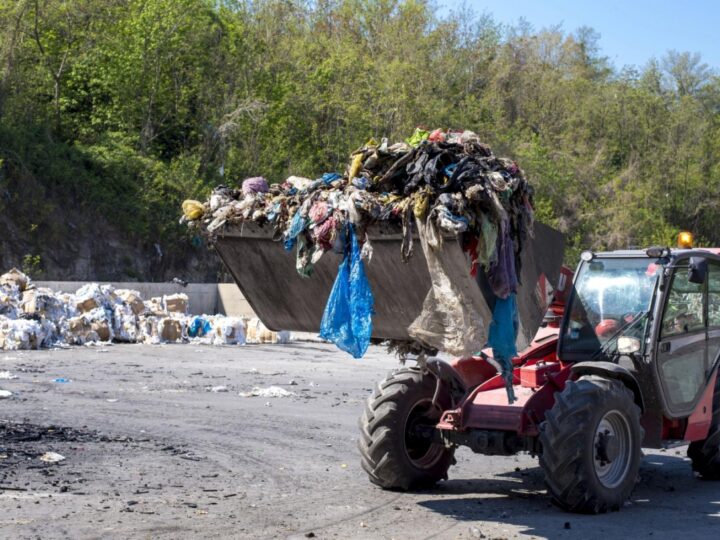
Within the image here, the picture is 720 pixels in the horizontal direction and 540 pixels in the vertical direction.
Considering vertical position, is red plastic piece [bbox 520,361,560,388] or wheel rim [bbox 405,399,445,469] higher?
red plastic piece [bbox 520,361,560,388]

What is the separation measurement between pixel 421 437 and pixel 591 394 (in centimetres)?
163

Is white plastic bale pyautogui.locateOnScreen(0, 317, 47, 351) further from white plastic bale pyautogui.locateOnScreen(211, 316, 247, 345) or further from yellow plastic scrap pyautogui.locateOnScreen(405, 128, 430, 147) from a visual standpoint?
yellow plastic scrap pyautogui.locateOnScreen(405, 128, 430, 147)

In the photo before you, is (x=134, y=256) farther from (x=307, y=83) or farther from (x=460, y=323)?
(x=460, y=323)

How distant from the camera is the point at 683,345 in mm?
8570

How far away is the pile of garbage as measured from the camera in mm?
21859

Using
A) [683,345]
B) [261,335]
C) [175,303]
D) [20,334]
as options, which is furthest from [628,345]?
[175,303]

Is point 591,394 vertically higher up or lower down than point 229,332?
higher up

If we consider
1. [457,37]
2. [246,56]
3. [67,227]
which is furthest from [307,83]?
[67,227]

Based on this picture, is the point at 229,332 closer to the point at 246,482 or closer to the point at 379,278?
the point at 246,482

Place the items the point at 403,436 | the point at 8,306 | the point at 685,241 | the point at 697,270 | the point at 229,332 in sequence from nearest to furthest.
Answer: the point at 697,270 < the point at 403,436 < the point at 685,241 < the point at 8,306 < the point at 229,332

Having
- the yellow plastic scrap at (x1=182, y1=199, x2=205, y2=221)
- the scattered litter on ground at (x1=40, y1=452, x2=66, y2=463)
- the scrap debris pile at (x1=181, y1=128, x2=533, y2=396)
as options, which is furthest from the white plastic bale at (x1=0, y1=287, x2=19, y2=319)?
the scrap debris pile at (x1=181, y1=128, x2=533, y2=396)

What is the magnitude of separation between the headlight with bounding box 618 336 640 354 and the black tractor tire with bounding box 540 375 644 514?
475mm

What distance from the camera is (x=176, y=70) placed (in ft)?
133

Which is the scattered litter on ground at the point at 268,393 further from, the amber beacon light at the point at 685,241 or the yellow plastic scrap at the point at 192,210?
the yellow plastic scrap at the point at 192,210
